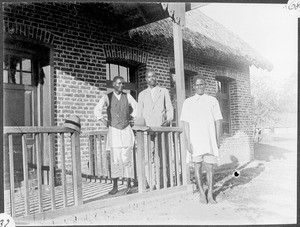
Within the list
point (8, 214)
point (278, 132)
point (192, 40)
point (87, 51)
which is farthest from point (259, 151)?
point (8, 214)

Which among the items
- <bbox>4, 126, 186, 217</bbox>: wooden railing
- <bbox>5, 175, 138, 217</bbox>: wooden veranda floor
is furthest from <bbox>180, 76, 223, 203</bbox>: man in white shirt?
<bbox>5, 175, 138, 217</bbox>: wooden veranda floor

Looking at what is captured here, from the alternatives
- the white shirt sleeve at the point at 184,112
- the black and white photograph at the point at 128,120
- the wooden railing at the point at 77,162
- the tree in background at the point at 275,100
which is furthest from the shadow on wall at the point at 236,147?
the white shirt sleeve at the point at 184,112

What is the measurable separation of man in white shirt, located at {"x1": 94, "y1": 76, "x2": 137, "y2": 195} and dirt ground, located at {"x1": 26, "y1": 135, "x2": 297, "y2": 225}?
62 centimetres

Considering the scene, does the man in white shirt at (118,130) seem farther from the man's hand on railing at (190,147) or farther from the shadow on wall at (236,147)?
the shadow on wall at (236,147)

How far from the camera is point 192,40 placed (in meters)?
7.47

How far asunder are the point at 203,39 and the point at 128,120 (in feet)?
12.4

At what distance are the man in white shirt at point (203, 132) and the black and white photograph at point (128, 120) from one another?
0.01 meters

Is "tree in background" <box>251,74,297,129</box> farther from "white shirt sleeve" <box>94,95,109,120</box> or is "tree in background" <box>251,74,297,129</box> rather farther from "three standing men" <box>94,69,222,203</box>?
"white shirt sleeve" <box>94,95,109,120</box>

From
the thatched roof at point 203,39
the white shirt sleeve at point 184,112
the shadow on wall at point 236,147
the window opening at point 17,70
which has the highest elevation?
the thatched roof at point 203,39

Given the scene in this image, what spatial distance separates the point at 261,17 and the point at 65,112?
11.3 ft

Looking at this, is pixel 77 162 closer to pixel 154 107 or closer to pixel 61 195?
pixel 61 195

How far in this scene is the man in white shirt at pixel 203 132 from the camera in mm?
4711

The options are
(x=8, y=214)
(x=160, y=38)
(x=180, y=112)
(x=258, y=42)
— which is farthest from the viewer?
(x=160, y=38)

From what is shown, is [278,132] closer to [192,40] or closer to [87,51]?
[192,40]
